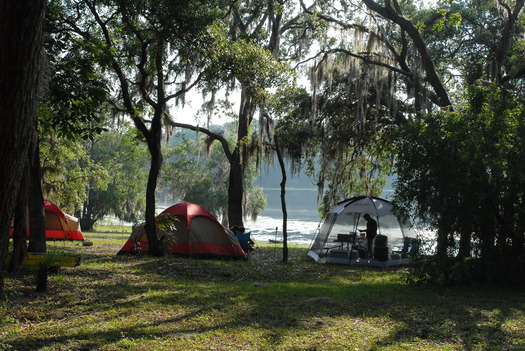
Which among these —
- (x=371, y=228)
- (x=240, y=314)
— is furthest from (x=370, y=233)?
(x=240, y=314)

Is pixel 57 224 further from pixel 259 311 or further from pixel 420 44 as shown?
pixel 420 44

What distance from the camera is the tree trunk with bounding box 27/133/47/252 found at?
8883 millimetres

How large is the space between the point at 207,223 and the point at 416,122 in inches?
249

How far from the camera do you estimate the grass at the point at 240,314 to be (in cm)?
482

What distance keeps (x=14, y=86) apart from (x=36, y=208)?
7.00m

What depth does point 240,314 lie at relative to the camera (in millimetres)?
6059

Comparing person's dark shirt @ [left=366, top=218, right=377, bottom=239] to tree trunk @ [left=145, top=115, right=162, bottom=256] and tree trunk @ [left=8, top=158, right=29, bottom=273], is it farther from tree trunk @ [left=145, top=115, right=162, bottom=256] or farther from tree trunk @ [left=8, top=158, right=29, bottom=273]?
tree trunk @ [left=8, top=158, right=29, bottom=273]

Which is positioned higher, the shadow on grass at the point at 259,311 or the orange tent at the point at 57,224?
the orange tent at the point at 57,224

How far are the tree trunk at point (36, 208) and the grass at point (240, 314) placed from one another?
91 centimetres

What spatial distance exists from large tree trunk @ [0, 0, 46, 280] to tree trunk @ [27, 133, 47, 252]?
6299 millimetres

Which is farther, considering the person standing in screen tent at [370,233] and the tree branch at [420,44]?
the person standing in screen tent at [370,233]

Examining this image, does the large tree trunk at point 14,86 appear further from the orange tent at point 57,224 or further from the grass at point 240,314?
the orange tent at point 57,224

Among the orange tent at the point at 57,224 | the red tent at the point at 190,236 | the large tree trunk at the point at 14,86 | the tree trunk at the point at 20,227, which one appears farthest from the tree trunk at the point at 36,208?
the orange tent at the point at 57,224

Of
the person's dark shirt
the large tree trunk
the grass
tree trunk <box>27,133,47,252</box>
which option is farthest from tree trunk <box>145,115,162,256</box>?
the large tree trunk
